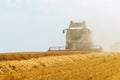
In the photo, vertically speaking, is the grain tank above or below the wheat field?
above

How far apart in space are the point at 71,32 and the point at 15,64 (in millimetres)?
30352

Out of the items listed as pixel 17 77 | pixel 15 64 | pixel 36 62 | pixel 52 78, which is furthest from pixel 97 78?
pixel 36 62

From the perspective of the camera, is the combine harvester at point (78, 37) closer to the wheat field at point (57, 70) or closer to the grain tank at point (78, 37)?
the grain tank at point (78, 37)

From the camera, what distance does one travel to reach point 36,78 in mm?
16266

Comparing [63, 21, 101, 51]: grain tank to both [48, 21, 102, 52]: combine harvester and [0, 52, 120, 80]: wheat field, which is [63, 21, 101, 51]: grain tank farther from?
[0, 52, 120, 80]: wheat field

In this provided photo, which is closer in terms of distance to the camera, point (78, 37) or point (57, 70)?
point (57, 70)

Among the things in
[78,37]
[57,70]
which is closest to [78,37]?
[78,37]

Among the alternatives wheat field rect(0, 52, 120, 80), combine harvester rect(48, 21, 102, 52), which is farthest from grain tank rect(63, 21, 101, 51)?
wheat field rect(0, 52, 120, 80)

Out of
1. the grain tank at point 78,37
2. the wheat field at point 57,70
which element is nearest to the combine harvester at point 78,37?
the grain tank at point 78,37

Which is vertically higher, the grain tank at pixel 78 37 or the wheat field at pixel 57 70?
the grain tank at pixel 78 37

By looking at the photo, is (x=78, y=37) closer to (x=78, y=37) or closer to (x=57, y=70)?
(x=78, y=37)

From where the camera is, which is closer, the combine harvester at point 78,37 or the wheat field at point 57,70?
the wheat field at point 57,70

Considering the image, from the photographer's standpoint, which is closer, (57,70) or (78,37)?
(57,70)

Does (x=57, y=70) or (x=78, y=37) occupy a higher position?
(x=78, y=37)
